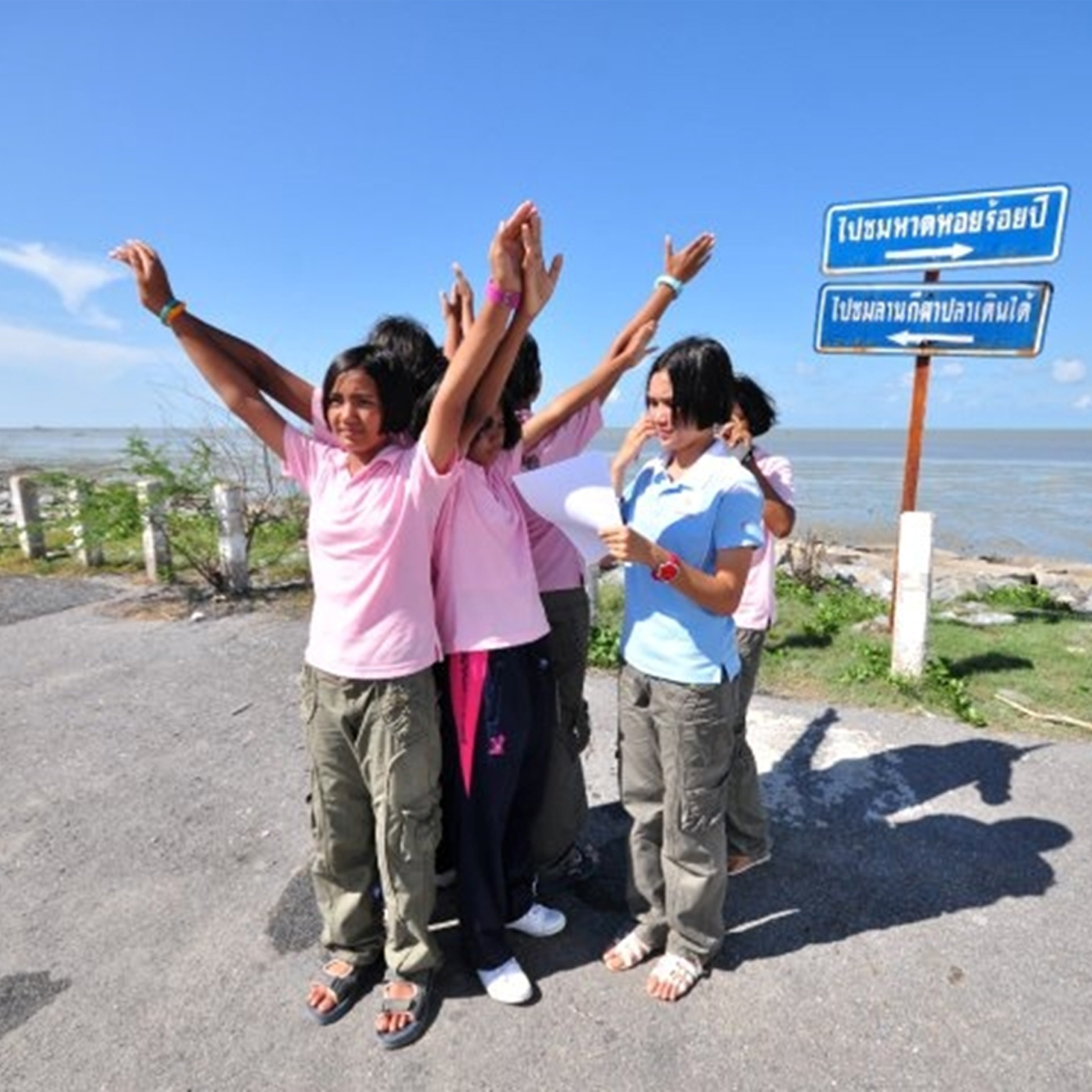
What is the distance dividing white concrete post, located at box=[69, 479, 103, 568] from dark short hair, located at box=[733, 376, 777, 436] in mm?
6761

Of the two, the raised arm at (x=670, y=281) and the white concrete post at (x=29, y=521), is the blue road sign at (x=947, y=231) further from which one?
the white concrete post at (x=29, y=521)

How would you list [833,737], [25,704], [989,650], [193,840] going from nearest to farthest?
[193,840], [833,737], [25,704], [989,650]

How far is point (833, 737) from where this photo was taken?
386cm

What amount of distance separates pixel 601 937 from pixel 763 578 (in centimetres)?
138

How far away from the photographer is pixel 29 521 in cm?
816

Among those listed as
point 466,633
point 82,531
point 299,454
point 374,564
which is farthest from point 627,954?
point 82,531

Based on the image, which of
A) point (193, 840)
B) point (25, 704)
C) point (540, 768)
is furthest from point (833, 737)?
point (25, 704)

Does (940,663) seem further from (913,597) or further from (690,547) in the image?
(690,547)

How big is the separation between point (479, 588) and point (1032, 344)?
4.24 m

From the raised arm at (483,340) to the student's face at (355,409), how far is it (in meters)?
0.22

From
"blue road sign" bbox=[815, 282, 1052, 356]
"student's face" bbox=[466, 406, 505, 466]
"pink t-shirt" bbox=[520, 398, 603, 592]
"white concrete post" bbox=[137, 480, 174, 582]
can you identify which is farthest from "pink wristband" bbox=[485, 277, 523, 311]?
"white concrete post" bbox=[137, 480, 174, 582]

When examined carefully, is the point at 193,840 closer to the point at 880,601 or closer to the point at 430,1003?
the point at 430,1003

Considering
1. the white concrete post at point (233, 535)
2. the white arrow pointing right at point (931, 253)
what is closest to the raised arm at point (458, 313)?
the white arrow pointing right at point (931, 253)

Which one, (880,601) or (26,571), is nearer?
(880,601)
